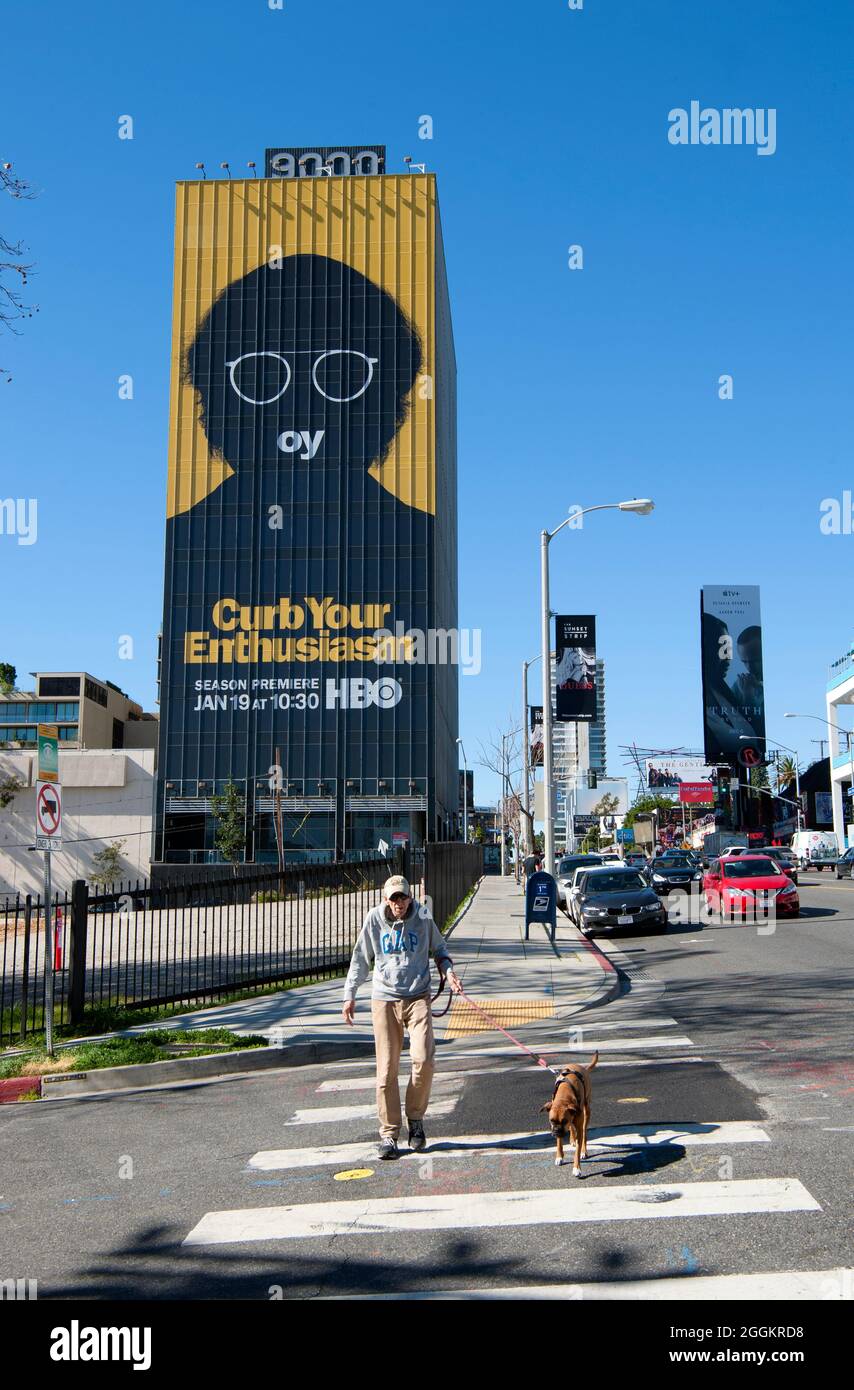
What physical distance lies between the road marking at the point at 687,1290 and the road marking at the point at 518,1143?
7.85ft

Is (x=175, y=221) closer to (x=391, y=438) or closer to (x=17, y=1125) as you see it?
(x=391, y=438)

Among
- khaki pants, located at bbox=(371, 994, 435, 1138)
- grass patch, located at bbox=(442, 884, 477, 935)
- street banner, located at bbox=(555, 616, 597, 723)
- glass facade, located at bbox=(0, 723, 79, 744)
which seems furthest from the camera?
glass facade, located at bbox=(0, 723, 79, 744)

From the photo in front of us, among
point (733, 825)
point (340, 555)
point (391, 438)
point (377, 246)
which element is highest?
point (377, 246)

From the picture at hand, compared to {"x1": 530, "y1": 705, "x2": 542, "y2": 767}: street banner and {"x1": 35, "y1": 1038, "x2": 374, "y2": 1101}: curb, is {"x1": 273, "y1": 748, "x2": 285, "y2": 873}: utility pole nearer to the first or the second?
{"x1": 530, "y1": 705, "x2": 542, "y2": 767}: street banner

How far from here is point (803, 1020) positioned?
1217cm

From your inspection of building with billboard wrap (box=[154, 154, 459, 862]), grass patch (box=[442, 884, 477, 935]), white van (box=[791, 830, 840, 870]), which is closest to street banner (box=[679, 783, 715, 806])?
building with billboard wrap (box=[154, 154, 459, 862])

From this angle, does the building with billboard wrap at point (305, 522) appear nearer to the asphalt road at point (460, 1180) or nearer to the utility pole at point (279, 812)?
the utility pole at point (279, 812)

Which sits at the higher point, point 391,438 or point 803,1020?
point 391,438

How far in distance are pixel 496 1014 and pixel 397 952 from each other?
21.2 ft

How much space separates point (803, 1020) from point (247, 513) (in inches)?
2709

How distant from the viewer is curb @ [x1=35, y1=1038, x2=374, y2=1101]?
11.1m

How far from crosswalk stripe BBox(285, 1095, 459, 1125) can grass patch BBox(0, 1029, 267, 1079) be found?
2610mm

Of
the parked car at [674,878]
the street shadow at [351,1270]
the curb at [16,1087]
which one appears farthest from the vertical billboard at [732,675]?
the street shadow at [351,1270]
